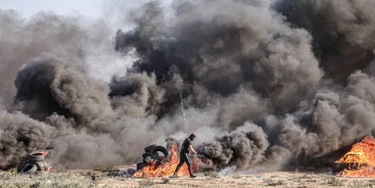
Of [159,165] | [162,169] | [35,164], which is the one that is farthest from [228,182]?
[35,164]

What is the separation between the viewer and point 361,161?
2230cm

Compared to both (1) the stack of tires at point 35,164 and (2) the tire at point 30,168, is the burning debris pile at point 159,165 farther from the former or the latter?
(2) the tire at point 30,168

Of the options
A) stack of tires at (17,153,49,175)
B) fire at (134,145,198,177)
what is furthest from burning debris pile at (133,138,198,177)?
stack of tires at (17,153,49,175)

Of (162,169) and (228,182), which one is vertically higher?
(162,169)

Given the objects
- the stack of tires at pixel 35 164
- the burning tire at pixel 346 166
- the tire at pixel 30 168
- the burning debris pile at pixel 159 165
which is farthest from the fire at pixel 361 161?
the tire at pixel 30 168

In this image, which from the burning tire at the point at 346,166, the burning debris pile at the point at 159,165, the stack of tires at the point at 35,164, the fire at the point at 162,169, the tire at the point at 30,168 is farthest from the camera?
the burning tire at the point at 346,166

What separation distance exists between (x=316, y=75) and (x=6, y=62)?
39.0 meters

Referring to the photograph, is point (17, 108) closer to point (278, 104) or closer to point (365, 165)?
point (278, 104)

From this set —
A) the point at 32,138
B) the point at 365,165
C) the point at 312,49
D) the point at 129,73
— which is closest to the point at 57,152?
the point at 32,138

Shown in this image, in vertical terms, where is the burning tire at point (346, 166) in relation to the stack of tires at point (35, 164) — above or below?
below

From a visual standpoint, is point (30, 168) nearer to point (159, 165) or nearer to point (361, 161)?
point (159, 165)

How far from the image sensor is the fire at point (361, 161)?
21547 millimetres

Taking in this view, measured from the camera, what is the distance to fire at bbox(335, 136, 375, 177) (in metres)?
21.5

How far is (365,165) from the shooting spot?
21.8 m
